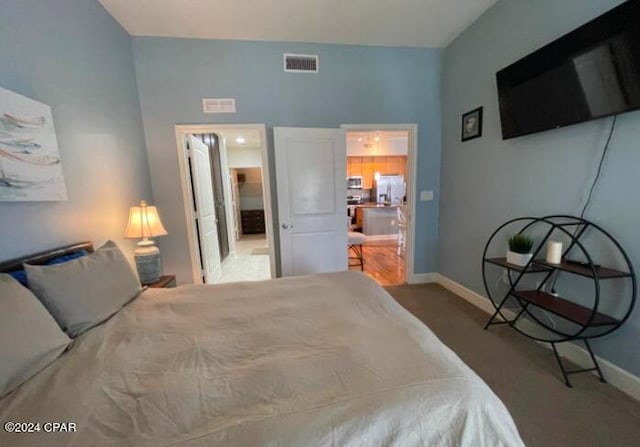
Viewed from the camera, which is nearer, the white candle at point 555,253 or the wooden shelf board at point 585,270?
the wooden shelf board at point 585,270

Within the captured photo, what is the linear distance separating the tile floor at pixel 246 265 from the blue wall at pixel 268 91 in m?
1.17

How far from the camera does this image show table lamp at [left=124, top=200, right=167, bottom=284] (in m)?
2.18

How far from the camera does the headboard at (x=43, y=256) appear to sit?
129cm

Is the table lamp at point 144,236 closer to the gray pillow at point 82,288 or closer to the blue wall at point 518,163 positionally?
the gray pillow at point 82,288

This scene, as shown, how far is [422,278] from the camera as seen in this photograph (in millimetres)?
3549

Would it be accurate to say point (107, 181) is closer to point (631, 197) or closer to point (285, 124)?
point (285, 124)

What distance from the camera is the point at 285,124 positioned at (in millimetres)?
3029

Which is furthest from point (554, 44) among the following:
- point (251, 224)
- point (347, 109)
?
point (251, 224)

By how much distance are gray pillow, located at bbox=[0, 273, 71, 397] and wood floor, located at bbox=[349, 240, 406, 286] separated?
318 cm

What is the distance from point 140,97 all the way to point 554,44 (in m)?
3.69

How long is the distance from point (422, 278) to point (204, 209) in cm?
308

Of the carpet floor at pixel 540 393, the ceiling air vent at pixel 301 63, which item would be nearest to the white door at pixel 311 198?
the ceiling air vent at pixel 301 63

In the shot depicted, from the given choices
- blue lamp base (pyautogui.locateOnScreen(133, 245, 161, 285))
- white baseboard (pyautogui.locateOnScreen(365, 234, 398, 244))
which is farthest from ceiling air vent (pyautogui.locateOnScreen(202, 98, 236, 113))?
white baseboard (pyautogui.locateOnScreen(365, 234, 398, 244))

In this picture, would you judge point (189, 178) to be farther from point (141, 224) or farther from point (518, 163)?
point (518, 163)
